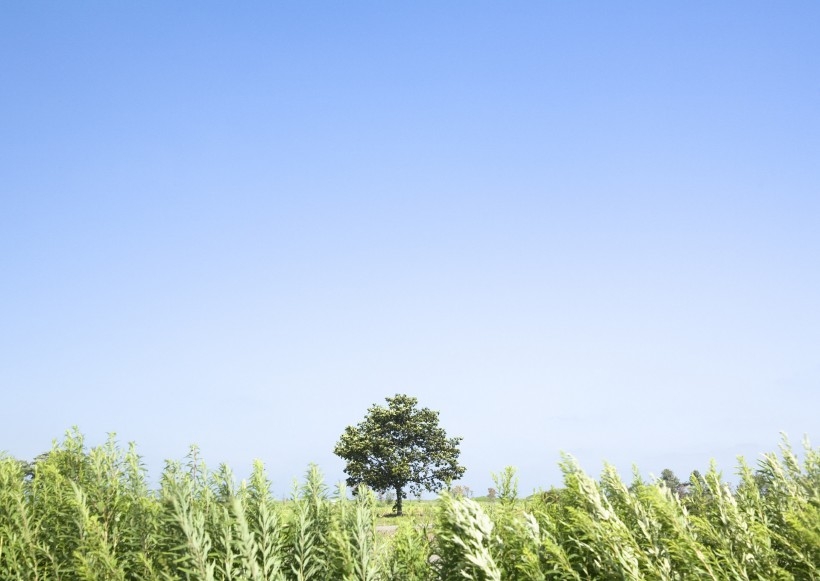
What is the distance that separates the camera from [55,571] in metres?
6.77

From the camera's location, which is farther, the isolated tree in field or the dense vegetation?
the isolated tree in field

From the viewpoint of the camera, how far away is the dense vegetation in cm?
468

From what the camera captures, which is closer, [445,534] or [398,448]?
[445,534]

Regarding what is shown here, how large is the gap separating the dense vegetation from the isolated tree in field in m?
51.9

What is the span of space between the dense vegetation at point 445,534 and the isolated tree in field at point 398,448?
170ft

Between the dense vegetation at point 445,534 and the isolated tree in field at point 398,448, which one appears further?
the isolated tree in field at point 398,448

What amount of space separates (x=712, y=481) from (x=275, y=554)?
4.25m

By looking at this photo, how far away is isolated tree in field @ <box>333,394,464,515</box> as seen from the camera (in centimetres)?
5775

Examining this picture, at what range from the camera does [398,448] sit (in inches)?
2345

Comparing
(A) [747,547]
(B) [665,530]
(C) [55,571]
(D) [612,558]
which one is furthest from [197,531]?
(A) [747,547]

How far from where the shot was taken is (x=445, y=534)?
5.19 meters

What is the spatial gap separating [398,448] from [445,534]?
5597cm

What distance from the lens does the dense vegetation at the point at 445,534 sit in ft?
15.3

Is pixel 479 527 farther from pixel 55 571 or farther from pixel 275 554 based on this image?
pixel 55 571
